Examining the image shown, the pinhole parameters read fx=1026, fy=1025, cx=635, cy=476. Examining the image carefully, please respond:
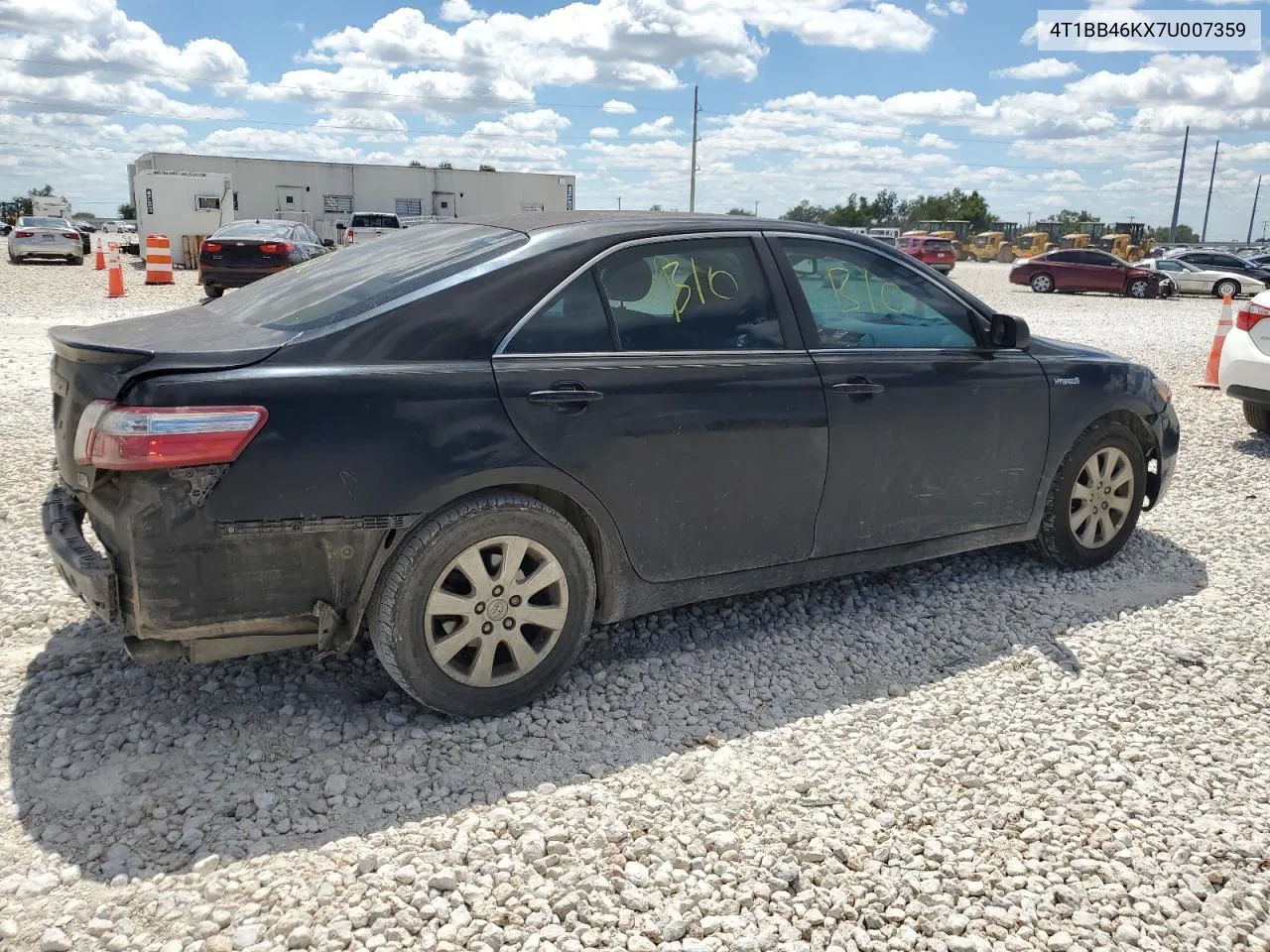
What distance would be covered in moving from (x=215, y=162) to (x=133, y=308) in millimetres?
26959

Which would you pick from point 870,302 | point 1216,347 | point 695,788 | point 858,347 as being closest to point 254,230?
point 1216,347

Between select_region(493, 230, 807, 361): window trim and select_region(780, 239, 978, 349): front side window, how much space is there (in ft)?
0.34

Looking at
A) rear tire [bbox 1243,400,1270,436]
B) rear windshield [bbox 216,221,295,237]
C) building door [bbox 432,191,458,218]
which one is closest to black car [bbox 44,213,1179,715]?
rear tire [bbox 1243,400,1270,436]

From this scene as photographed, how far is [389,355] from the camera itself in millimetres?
3133

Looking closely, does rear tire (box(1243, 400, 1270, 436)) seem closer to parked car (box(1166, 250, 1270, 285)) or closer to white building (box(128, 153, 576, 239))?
parked car (box(1166, 250, 1270, 285))

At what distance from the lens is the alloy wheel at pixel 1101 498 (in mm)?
4855

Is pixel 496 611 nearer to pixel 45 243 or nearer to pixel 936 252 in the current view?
pixel 45 243

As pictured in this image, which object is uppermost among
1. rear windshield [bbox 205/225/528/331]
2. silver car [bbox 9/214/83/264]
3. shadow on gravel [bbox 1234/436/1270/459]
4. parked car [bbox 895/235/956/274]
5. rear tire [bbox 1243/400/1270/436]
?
parked car [bbox 895/235/956/274]

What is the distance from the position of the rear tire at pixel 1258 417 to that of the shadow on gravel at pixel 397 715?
4.66 m

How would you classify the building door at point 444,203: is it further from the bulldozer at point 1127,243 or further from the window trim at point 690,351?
the window trim at point 690,351

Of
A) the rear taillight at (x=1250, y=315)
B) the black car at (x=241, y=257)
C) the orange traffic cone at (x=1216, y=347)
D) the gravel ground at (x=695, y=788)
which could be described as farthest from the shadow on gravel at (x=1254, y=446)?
the black car at (x=241, y=257)

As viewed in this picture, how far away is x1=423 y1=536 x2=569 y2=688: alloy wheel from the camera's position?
3244 mm

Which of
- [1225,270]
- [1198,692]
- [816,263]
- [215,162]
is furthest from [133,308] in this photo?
[1225,270]

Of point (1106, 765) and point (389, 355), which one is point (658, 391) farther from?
point (1106, 765)
